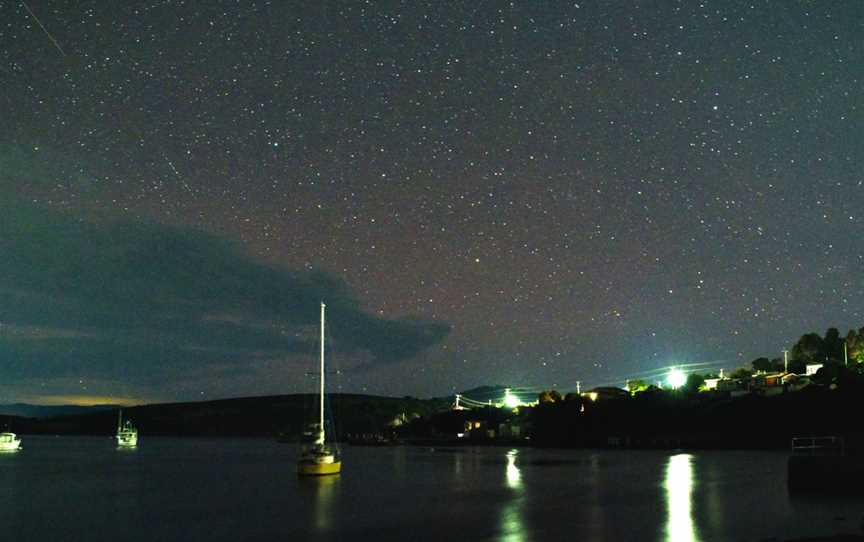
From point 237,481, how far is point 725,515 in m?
53.0

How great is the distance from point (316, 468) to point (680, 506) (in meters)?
39.9

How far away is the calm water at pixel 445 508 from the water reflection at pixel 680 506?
0.08 m

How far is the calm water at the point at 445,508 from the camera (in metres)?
33.6

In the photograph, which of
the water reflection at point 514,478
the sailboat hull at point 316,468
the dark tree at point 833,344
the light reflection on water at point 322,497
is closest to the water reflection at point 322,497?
the light reflection on water at point 322,497

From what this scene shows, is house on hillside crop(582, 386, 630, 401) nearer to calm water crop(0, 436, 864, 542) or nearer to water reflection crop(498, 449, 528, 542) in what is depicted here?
calm water crop(0, 436, 864, 542)

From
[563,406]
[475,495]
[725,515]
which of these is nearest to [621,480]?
[475,495]

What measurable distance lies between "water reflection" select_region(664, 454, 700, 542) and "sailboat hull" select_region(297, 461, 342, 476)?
30767 mm

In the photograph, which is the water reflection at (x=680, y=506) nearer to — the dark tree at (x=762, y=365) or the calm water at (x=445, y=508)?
Result: the calm water at (x=445, y=508)

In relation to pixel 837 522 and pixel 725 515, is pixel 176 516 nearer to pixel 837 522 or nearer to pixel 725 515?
pixel 725 515

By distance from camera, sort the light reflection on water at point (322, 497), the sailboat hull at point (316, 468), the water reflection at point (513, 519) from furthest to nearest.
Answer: the sailboat hull at point (316, 468) → the light reflection on water at point (322, 497) → the water reflection at point (513, 519)

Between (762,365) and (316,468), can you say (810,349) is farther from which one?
(316,468)

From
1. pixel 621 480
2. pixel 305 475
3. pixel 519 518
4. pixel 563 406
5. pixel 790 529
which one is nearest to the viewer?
pixel 790 529

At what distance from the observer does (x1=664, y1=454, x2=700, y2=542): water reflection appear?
30.9 metres

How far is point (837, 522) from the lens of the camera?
31.0m
